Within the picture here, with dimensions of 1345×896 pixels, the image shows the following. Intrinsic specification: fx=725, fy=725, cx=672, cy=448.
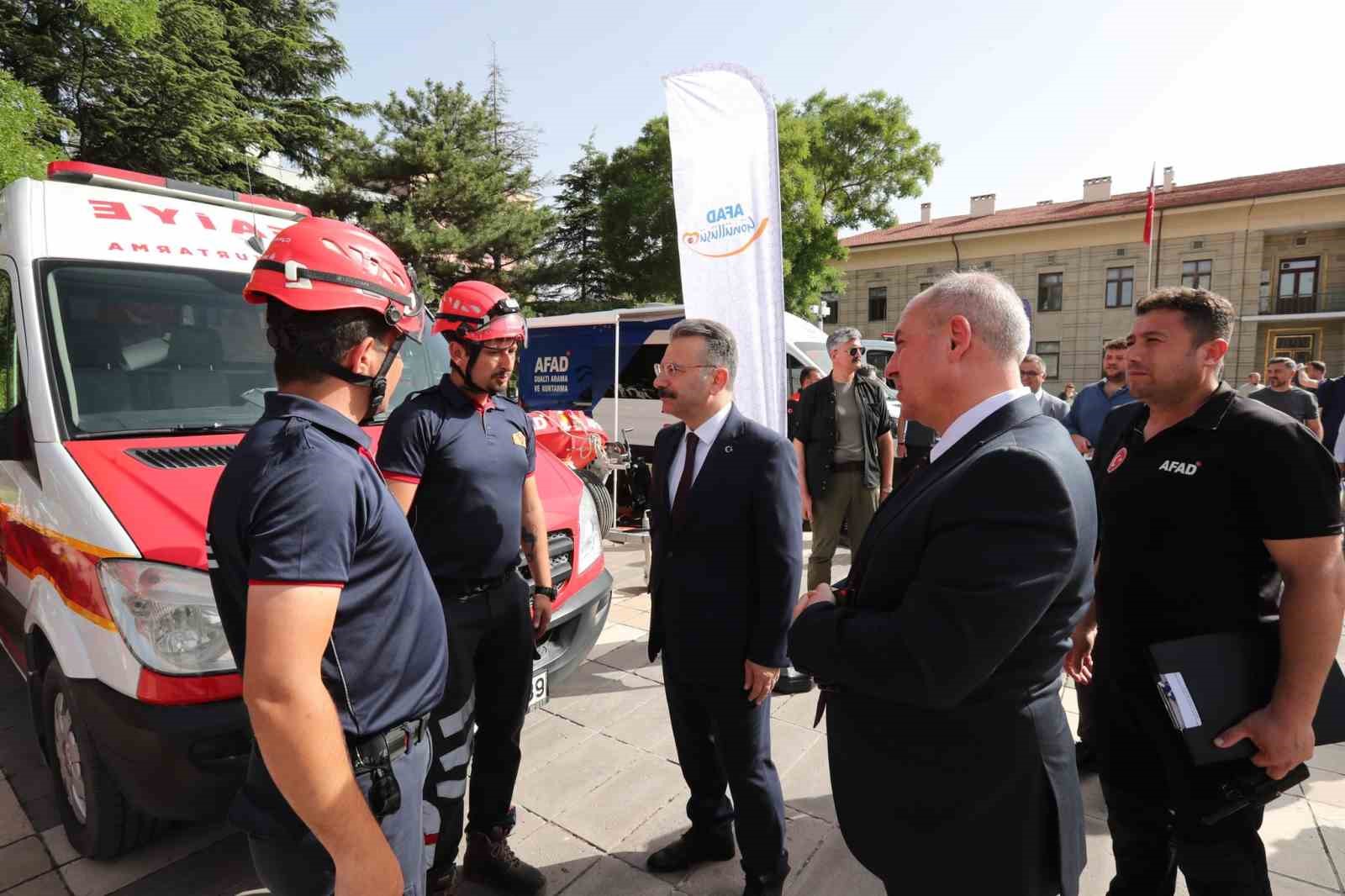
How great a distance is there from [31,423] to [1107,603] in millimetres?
3697

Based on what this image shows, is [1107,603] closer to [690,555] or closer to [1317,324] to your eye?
[690,555]

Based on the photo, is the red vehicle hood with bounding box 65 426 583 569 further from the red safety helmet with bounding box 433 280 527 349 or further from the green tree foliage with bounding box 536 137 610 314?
the green tree foliage with bounding box 536 137 610 314

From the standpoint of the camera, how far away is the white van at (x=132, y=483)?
6.89ft

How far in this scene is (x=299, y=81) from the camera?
20469 millimetres

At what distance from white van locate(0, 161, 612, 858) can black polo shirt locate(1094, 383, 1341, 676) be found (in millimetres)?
2138

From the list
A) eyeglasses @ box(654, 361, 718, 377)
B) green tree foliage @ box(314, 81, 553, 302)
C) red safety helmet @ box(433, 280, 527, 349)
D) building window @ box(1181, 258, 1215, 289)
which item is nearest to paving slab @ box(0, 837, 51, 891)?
red safety helmet @ box(433, 280, 527, 349)

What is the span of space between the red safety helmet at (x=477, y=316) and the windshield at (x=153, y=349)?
29.5 inches

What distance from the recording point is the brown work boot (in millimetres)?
2477

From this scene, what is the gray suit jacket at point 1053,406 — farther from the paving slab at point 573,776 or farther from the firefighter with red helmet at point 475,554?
the firefighter with red helmet at point 475,554

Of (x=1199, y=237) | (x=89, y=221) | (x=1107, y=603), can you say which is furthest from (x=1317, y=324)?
(x=89, y=221)

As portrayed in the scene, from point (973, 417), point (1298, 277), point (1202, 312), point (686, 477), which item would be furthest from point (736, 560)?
point (1298, 277)

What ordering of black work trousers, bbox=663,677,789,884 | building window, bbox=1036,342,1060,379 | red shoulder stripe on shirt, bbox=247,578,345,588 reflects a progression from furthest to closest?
building window, bbox=1036,342,1060,379, black work trousers, bbox=663,677,789,884, red shoulder stripe on shirt, bbox=247,578,345,588

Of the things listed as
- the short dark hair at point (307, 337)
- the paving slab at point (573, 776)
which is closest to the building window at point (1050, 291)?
the paving slab at point (573, 776)

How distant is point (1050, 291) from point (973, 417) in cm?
3423
